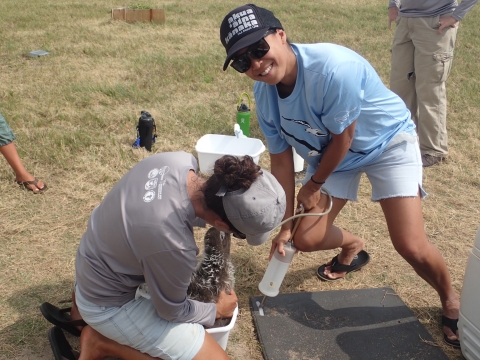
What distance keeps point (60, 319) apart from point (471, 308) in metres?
1.83

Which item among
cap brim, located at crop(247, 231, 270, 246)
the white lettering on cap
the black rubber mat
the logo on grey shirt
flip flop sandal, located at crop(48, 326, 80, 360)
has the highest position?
the white lettering on cap

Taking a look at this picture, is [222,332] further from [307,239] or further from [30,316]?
[30,316]

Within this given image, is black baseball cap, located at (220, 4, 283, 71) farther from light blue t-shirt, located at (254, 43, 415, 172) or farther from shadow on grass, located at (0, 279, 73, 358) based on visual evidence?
shadow on grass, located at (0, 279, 73, 358)

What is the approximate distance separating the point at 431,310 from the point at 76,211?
2357mm

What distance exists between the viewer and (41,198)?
344 cm

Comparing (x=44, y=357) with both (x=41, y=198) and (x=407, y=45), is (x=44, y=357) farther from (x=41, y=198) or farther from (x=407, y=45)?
(x=407, y=45)

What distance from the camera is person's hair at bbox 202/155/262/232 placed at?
1500mm

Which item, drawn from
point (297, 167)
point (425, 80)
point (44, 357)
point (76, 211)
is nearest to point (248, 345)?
point (44, 357)

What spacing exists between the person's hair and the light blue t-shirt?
585mm

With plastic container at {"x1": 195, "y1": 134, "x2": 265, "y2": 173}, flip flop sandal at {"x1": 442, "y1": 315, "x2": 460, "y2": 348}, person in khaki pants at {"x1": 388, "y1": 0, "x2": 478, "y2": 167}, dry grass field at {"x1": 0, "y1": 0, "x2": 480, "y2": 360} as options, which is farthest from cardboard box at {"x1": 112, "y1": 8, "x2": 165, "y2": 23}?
flip flop sandal at {"x1": 442, "y1": 315, "x2": 460, "y2": 348}

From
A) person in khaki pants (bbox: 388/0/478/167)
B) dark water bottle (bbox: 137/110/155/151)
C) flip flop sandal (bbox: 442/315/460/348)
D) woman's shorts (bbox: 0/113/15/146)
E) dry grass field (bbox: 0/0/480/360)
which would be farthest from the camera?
dark water bottle (bbox: 137/110/155/151)

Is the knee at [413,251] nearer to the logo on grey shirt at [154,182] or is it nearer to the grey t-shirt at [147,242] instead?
the grey t-shirt at [147,242]

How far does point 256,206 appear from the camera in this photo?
1.50m

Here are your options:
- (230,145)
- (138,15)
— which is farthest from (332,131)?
(138,15)
